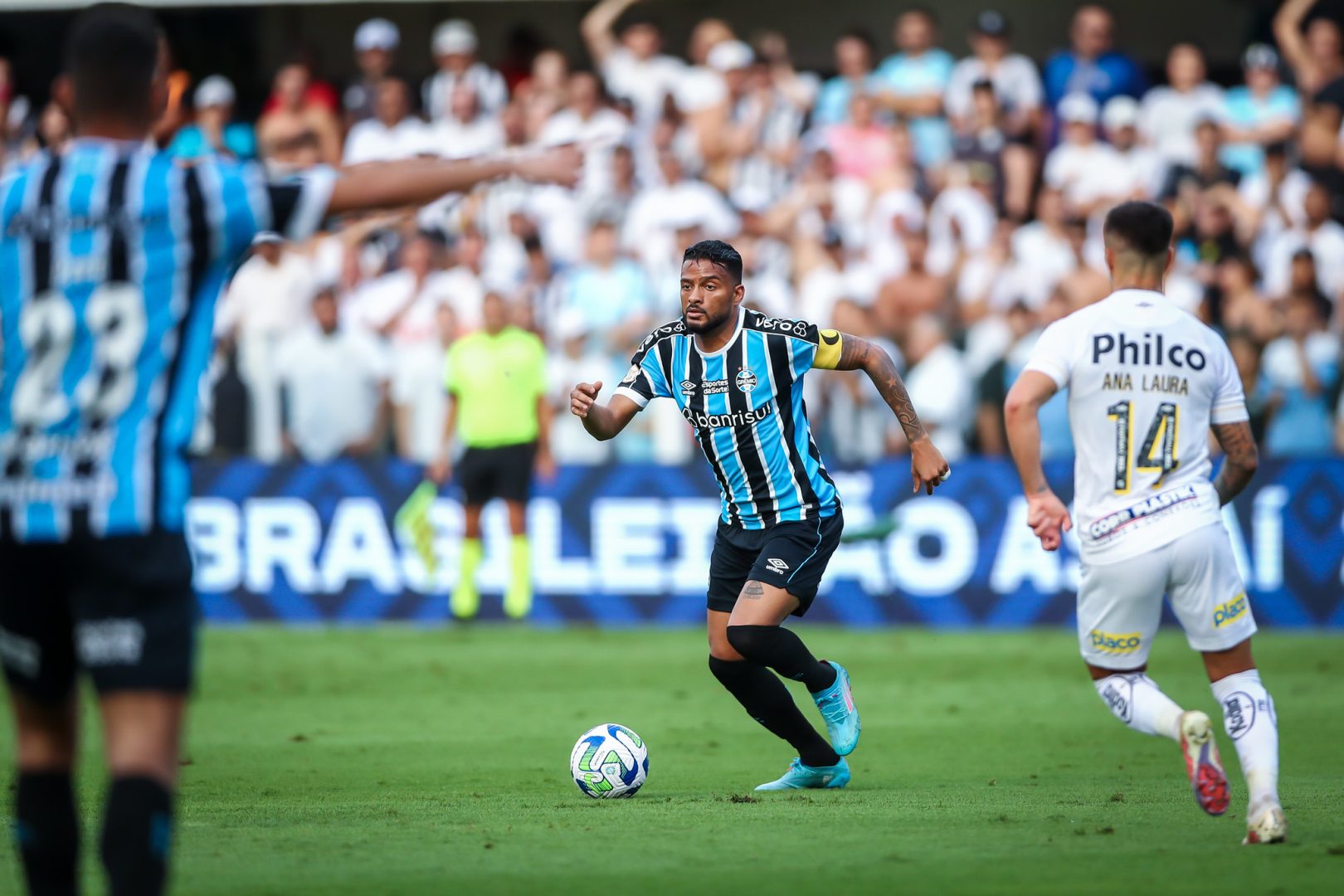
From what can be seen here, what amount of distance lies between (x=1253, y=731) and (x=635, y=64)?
47.3 ft

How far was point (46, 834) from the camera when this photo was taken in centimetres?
456

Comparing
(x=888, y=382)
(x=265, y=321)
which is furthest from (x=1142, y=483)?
(x=265, y=321)

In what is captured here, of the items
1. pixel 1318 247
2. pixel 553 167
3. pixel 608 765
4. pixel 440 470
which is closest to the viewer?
pixel 553 167

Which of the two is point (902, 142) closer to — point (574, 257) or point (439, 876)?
point (574, 257)

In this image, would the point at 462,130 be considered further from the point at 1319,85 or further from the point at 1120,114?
the point at 1319,85

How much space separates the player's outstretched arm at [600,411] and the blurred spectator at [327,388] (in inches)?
389

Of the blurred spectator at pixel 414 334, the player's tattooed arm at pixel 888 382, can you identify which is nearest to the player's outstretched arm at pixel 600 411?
the player's tattooed arm at pixel 888 382

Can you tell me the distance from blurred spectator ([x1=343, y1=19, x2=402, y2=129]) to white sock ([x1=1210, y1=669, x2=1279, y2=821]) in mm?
14809

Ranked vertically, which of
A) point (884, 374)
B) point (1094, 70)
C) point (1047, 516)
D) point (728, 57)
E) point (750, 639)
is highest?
point (728, 57)

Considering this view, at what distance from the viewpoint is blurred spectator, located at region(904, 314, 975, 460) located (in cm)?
1661

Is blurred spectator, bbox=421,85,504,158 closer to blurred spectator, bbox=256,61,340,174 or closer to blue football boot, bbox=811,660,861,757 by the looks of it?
blurred spectator, bbox=256,61,340,174

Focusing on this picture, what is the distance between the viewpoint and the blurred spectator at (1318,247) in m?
17.0

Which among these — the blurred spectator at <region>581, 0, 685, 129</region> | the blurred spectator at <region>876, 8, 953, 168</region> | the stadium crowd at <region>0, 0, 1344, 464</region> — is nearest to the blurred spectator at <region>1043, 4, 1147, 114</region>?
the stadium crowd at <region>0, 0, 1344, 464</region>

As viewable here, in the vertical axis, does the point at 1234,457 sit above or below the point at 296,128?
below
